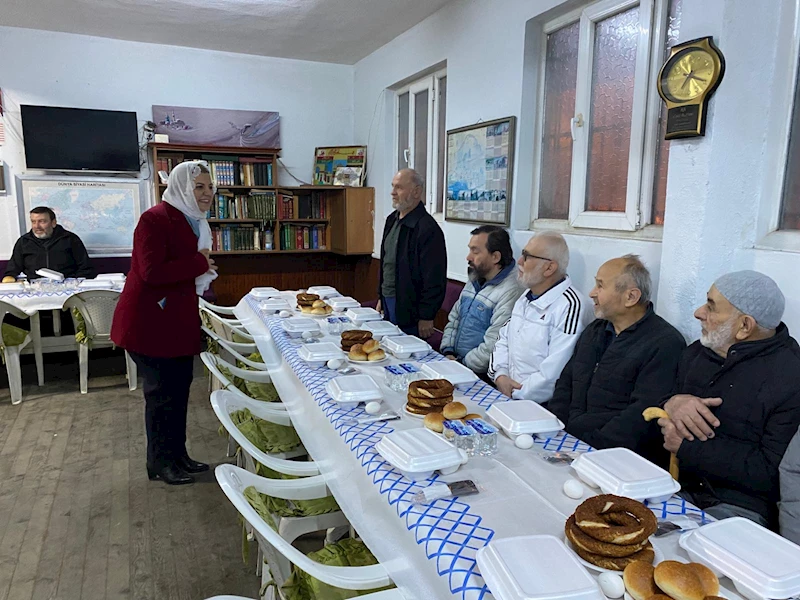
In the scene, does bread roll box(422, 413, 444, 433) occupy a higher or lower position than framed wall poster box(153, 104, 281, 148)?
lower

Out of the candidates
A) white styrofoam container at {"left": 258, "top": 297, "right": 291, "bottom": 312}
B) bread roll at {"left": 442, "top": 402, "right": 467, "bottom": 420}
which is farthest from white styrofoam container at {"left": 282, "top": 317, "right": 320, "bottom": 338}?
bread roll at {"left": 442, "top": 402, "right": 467, "bottom": 420}

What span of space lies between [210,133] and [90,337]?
7.97 ft

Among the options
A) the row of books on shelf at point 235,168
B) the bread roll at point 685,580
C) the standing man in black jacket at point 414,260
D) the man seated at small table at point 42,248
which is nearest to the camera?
the bread roll at point 685,580

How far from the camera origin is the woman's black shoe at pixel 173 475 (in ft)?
9.15

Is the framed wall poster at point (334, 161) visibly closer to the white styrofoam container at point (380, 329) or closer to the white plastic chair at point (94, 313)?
the white plastic chair at point (94, 313)

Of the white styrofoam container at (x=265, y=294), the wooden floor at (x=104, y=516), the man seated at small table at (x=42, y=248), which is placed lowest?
the wooden floor at (x=104, y=516)

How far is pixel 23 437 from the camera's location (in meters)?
3.33

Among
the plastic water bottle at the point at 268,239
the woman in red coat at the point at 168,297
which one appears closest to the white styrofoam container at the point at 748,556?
the woman in red coat at the point at 168,297

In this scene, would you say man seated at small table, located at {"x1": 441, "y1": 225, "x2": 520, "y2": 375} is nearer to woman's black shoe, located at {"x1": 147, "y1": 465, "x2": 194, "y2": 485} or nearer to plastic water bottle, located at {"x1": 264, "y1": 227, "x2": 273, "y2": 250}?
woman's black shoe, located at {"x1": 147, "y1": 465, "x2": 194, "y2": 485}

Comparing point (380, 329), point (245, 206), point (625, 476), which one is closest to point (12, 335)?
point (245, 206)

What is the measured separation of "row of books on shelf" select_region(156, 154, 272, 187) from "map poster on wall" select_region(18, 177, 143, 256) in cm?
43

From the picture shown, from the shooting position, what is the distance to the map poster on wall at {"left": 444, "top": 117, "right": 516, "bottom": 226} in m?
3.42

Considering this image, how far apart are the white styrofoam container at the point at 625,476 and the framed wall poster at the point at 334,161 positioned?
469 centimetres

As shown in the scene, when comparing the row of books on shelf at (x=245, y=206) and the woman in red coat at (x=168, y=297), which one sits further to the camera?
the row of books on shelf at (x=245, y=206)
